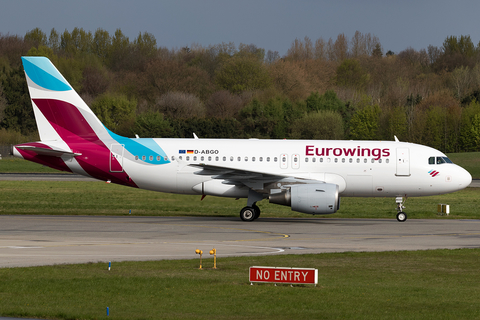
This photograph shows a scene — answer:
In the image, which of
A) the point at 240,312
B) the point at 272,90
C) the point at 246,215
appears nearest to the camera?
the point at 240,312

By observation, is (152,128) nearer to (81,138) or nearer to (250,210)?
(81,138)

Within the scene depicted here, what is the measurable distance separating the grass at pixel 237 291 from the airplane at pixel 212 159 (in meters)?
12.7

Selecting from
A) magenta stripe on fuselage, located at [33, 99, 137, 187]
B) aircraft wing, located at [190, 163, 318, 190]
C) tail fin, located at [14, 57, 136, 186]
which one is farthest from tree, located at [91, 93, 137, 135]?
aircraft wing, located at [190, 163, 318, 190]

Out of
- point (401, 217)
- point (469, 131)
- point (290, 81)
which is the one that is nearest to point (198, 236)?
point (401, 217)

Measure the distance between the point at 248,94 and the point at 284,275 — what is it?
97082mm

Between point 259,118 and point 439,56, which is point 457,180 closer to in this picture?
point 259,118

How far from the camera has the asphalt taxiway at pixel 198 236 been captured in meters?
18.4

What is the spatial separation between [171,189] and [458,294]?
62.9 feet

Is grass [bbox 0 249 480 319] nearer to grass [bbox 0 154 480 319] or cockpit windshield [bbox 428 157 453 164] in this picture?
grass [bbox 0 154 480 319]

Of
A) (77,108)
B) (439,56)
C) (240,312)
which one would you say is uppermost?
(439,56)

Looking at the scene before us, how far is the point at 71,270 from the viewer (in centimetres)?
1496

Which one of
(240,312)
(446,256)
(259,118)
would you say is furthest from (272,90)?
(240,312)

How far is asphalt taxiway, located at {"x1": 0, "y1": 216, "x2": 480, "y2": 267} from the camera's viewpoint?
18.4 meters

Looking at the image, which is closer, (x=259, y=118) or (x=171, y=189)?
(x=171, y=189)
